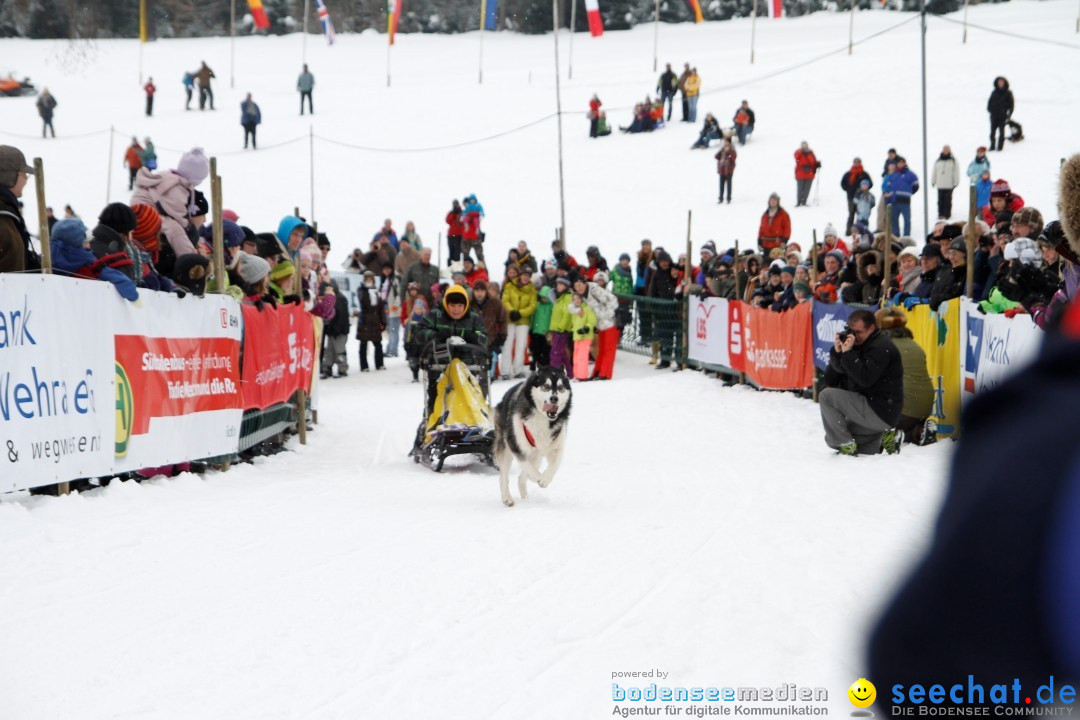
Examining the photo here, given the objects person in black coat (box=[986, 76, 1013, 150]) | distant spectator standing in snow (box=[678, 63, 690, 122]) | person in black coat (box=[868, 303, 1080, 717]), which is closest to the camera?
person in black coat (box=[868, 303, 1080, 717])

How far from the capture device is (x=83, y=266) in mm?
7625

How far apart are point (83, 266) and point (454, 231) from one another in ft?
59.9

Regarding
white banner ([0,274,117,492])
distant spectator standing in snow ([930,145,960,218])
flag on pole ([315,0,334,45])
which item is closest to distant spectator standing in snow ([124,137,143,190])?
distant spectator standing in snow ([930,145,960,218])

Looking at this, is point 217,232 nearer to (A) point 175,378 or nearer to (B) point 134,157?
(A) point 175,378

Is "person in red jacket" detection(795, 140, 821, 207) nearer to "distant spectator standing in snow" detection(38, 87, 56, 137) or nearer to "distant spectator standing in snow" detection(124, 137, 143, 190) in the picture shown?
"distant spectator standing in snow" detection(124, 137, 143, 190)

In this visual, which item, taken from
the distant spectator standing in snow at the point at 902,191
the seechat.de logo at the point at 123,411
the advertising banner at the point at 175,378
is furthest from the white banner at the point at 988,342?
the distant spectator standing in snow at the point at 902,191

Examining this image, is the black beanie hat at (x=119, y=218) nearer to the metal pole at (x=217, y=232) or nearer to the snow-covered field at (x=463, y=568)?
the metal pole at (x=217, y=232)

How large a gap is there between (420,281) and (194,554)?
1358 cm

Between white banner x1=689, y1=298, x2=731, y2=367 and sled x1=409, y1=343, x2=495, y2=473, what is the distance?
20.9 feet

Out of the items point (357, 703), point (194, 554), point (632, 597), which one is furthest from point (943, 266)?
point (357, 703)

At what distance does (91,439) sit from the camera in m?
7.32

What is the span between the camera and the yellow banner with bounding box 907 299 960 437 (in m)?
9.57

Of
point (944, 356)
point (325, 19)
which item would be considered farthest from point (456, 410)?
point (325, 19)

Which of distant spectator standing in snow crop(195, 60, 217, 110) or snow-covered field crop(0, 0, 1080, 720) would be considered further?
distant spectator standing in snow crop(195, 60, 217, 110)
